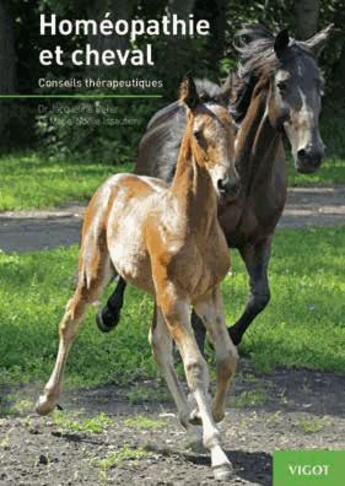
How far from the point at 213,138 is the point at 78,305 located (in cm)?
161

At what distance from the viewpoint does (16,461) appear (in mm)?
6633

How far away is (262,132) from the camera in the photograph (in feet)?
28.6

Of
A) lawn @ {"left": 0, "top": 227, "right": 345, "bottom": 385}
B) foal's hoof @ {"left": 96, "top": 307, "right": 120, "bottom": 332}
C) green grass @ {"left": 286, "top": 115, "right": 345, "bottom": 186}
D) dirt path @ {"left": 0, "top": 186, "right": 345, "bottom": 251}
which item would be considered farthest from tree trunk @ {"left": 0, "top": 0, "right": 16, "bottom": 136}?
foal's hoof @ {"left": 96, "top": 307, "right": 120, "bottom": 332}

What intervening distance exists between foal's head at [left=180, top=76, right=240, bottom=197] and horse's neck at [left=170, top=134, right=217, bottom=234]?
0.06m

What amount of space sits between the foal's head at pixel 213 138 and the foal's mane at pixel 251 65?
2.05 m

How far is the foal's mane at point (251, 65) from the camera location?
853 cm

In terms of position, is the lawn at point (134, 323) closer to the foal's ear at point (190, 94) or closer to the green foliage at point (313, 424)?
the green foliage at point (313, 424)

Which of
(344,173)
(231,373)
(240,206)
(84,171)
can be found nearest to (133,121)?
(84,171)

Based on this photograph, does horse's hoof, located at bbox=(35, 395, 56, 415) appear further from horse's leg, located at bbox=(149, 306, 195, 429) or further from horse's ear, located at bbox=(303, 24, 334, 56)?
horse's ear, located at bbox=(303, 24, 334, 56)

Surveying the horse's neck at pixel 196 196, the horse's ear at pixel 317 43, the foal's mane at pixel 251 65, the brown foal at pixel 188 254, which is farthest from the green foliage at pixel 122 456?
the horse's ear at pixel 317 43

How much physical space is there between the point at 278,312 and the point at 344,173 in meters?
11.3

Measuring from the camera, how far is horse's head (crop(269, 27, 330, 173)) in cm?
800

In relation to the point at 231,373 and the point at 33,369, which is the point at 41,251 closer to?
the point at 33,369

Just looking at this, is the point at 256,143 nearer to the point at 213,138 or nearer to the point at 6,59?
the point at 213,138
